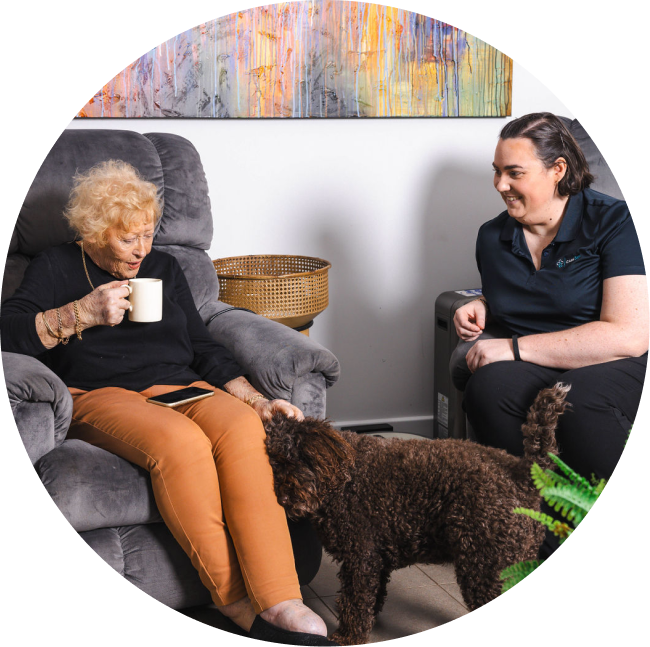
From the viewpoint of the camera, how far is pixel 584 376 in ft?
5.51

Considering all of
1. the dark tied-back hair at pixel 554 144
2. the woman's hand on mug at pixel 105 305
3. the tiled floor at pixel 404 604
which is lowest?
the tiled floor at pixel 404 604

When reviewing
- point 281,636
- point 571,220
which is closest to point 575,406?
point 571,220

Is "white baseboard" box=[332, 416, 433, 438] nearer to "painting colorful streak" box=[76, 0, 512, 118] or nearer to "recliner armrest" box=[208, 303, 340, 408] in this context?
"recliner armrest" box=[208, 303, 340, 408]

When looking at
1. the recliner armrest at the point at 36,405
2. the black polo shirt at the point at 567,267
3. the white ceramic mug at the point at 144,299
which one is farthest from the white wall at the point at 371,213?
the recliner armrest at the point at 36,405

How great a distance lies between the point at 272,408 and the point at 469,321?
667 millimetres

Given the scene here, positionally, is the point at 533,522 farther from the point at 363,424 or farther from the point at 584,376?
the point at 363,424

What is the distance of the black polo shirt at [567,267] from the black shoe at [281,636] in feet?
3.22

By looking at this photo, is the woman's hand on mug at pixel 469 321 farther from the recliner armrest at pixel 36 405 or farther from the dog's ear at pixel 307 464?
the recliner armrest at pixel 36 405

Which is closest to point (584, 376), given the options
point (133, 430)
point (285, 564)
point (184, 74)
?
point (285, 564)

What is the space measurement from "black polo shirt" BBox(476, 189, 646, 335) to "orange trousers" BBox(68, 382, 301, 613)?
0.83 m

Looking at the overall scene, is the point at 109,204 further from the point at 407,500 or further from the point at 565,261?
the point at 565,261

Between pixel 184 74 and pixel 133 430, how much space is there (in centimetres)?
146

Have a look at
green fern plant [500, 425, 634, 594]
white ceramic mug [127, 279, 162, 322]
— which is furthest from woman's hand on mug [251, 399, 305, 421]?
green fern plant [500, 425, 634, 594]

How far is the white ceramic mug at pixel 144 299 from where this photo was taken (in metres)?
1.65
